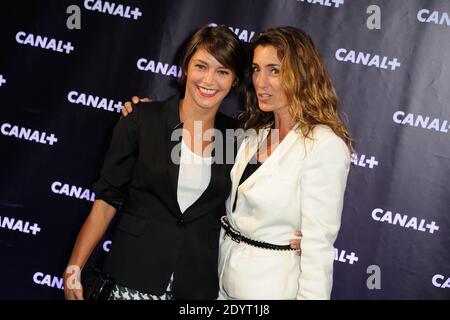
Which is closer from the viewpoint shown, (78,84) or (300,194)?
(300,194)

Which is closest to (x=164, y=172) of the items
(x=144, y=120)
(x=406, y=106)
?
(x=144, y=120)

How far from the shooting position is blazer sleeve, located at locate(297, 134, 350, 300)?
1923mm

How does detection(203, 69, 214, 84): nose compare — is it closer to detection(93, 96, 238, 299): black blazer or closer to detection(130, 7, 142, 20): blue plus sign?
detection(93, 96, 238, 299): black blazer

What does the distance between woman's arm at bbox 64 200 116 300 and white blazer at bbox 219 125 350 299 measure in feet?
1.87

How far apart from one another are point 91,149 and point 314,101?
6.03 ft

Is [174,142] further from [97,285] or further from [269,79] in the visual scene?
[97,285]

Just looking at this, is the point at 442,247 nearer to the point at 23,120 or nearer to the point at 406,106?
the point at 406,106

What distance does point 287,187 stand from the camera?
79.2 inches

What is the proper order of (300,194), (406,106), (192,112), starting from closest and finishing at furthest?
(300,194) → (192,112) → (406,106)

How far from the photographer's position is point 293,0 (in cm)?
315

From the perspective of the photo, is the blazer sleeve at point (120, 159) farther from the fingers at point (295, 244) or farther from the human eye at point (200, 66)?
the fingers at point (295, 244)

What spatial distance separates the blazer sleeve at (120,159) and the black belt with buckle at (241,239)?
48 cm

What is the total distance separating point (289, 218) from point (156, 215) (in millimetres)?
571

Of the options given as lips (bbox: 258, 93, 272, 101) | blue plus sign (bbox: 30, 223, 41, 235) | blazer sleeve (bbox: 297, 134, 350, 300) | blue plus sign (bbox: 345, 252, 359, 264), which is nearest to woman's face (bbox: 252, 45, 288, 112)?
lips (bbox: 258, 93, 272, 101)
